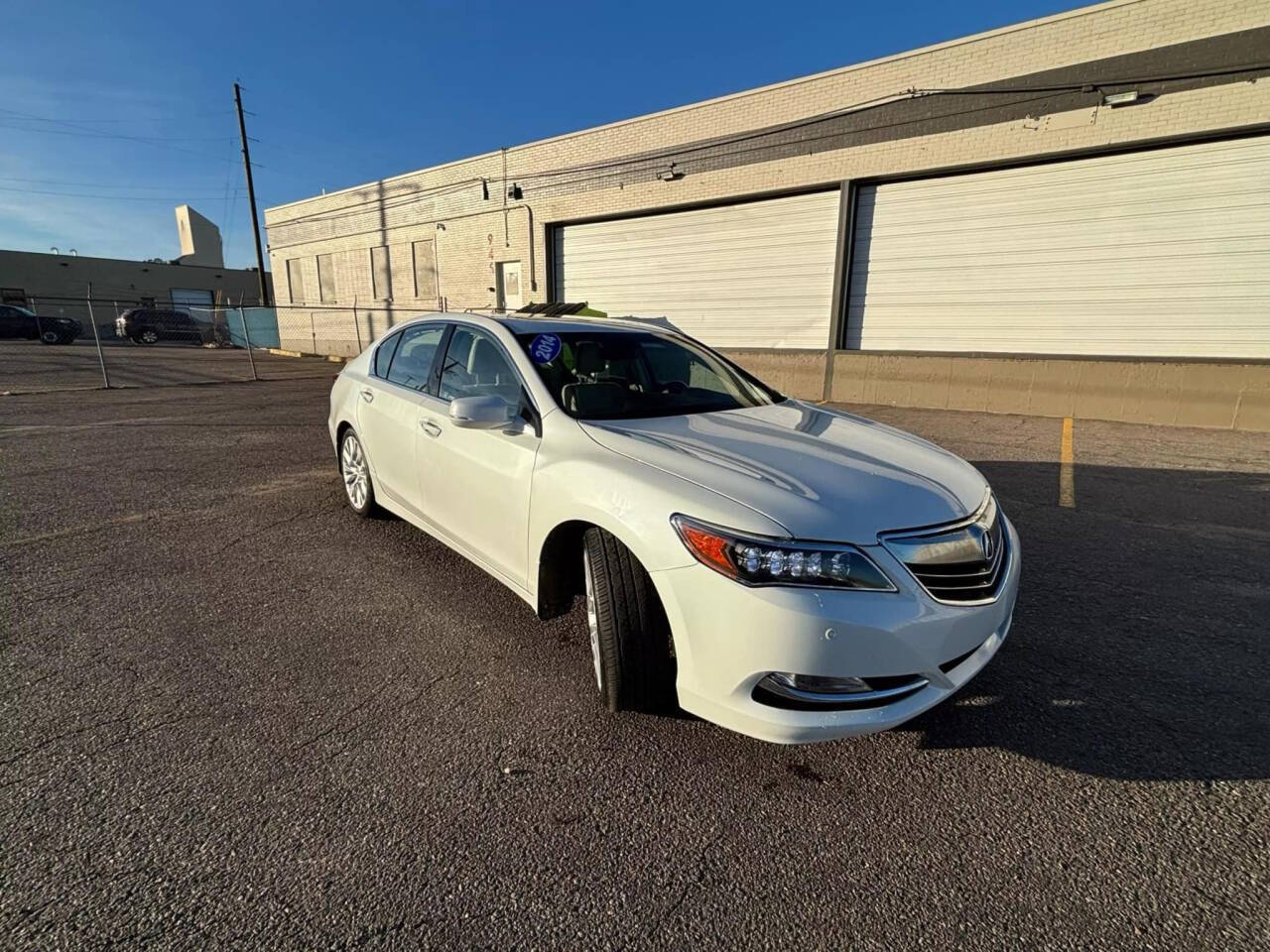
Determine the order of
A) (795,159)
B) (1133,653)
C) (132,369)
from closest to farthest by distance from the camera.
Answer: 1. (1133,653)
2. (795,159)
3. (132,369)

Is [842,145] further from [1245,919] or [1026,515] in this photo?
[1245,919]

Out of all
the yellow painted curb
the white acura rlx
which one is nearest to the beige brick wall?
the yellow painted curb

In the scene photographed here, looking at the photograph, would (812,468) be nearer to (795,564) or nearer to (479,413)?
(795,564)

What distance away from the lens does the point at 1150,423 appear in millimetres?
9336

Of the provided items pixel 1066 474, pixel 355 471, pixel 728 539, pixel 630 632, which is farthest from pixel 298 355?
pixel 728 539

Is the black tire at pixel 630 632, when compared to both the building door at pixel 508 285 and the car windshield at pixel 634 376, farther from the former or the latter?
the building door at pixel 508 285

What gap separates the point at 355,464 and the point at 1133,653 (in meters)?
4.93

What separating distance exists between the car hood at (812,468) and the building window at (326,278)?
24.3 metres

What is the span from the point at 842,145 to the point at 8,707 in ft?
41.9

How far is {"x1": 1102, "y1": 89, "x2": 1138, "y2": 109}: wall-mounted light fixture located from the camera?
8.76 metres

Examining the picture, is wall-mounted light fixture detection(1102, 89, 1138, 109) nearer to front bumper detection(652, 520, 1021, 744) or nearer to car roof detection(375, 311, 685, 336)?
car roof detection(375, 311, 685, 336)

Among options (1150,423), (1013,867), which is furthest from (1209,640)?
(1150,423)

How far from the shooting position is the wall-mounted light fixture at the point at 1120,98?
8.76 m

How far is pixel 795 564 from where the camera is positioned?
1930 mm
